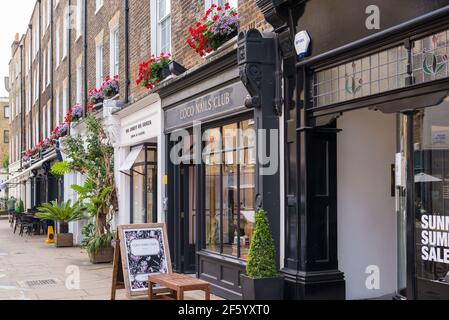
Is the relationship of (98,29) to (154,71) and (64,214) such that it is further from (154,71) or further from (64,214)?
(154,71)

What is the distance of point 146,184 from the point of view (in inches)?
546

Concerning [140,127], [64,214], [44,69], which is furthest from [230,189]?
[44,69]

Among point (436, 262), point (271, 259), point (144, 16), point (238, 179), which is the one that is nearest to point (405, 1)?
point (436, 262)

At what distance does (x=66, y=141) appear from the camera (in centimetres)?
1614

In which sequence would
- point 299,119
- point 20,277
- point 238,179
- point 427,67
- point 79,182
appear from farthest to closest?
point 79,182 → point 20,277 → point 238,179 → point 299,119 → point 427,67

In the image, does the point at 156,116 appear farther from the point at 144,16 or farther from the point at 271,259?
the point at 271,259

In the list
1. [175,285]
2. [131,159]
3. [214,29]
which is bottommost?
[175,285]

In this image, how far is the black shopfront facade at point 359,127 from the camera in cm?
557

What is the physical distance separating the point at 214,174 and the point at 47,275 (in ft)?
15.6

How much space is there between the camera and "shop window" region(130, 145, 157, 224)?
13.5 m

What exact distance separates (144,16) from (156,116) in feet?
8.82

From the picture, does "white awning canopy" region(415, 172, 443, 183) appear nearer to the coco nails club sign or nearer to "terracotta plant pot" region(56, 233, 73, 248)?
the coco nails club sign

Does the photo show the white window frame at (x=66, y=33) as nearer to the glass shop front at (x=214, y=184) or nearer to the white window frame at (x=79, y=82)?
the white window frame at (x=79, y=82)
